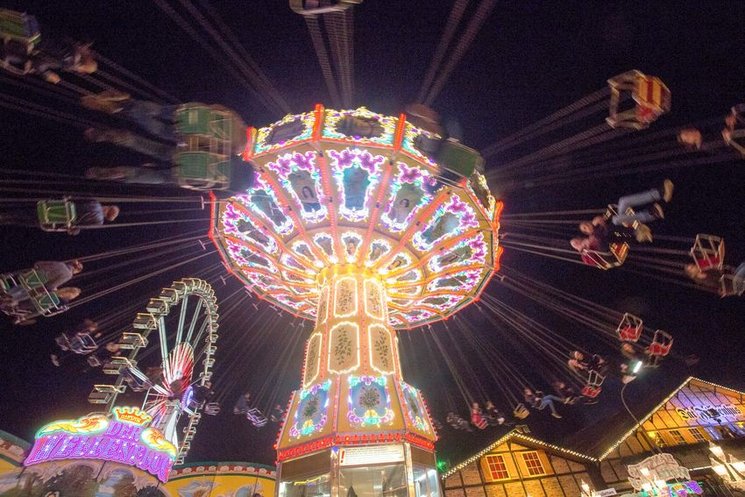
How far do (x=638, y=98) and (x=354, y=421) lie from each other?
8.16 metres

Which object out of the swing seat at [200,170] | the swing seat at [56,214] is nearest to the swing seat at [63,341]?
the swing seat at [56,214]

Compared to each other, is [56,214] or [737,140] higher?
[56,214]

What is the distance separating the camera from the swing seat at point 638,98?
666 cm

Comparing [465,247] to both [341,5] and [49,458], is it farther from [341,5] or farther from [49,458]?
[49,458]

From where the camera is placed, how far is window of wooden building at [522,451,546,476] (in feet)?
54.6

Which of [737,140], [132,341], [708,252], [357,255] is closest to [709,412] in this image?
[708,252]

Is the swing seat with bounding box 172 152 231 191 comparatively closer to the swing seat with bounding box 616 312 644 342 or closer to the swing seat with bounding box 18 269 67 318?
the swing seat with bounding box 18 269 67 318

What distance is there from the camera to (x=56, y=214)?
7754 millimetres

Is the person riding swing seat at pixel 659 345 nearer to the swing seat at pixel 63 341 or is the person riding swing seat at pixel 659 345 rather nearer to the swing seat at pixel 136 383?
the swing seat at pixel 136 383

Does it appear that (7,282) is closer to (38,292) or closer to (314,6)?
(38,292)

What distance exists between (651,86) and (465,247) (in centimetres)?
590

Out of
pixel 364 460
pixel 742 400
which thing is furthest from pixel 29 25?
pixel 742 400

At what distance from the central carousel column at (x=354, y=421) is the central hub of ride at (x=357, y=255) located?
1.1 inches

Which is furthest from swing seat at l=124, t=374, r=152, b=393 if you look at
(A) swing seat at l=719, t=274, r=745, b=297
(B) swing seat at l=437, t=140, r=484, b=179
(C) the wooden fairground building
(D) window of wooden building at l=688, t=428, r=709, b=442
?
(D) window of wooden building at l=688, t=428, r=709, b=442
